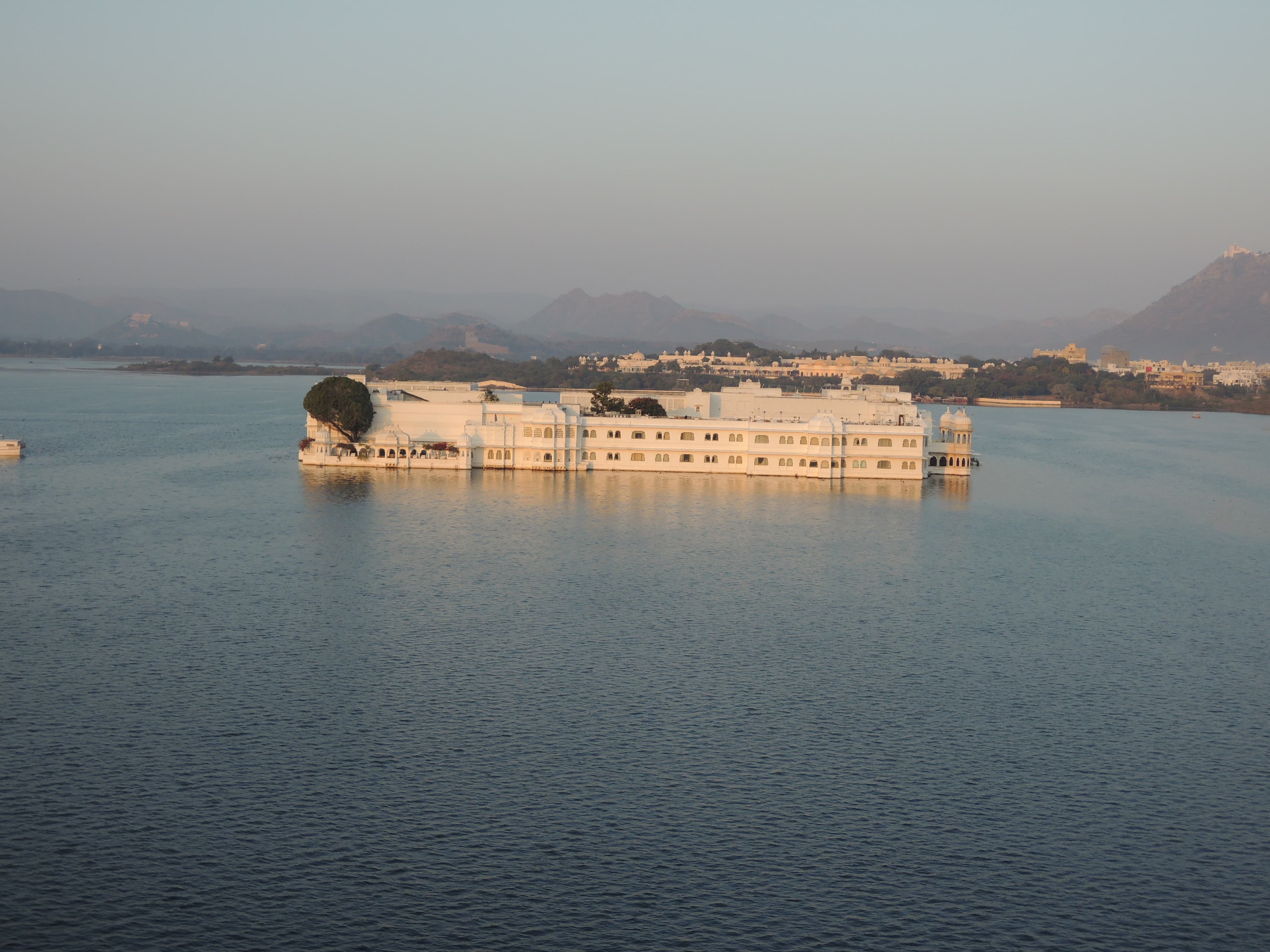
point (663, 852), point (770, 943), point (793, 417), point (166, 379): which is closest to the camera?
point (770, 943)

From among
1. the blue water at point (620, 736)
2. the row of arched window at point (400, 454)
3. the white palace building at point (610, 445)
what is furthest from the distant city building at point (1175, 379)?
the blue water at point (620, 736)

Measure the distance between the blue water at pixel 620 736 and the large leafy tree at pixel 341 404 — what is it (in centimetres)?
1225

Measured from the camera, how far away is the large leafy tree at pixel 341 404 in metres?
51.4

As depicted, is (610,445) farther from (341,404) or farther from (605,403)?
(341,404)

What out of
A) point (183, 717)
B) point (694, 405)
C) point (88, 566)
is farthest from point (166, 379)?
point (183, 717)

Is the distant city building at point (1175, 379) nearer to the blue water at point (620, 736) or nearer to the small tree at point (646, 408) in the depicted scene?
the small tree at point (646, 408)

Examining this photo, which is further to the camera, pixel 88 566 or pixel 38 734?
pixel 88 566

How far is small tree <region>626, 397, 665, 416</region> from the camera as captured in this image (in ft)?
199

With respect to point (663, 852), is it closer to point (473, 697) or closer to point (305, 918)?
point (305, 918)

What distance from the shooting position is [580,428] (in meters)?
53.1

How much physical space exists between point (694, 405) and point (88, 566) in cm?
3969

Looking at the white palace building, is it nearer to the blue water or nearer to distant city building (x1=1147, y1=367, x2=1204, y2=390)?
the blue water

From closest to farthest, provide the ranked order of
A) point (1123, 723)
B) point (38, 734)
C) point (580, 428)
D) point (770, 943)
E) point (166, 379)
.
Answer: point (770, 943) → point (38, 734) → point (1123, 723) → point (580, 428) → point (166, 379)

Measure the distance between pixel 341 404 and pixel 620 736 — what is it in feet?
116
